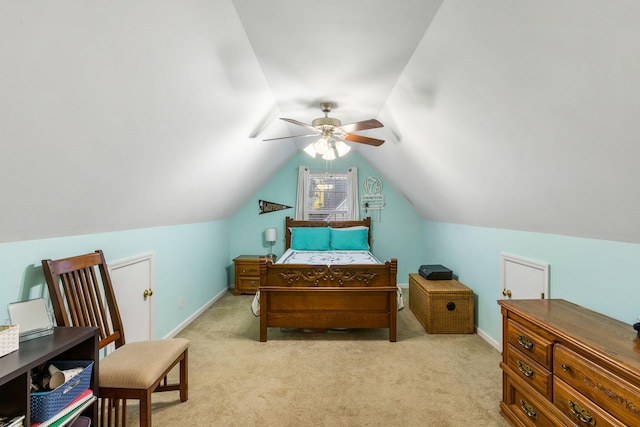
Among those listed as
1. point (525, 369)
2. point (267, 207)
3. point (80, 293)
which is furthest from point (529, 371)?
point (267, 207)

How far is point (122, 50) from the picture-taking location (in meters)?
1.33

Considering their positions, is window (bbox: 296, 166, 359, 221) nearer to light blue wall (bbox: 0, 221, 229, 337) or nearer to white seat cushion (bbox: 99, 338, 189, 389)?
light blue wall (bbox: 0, 221, 229, 337)

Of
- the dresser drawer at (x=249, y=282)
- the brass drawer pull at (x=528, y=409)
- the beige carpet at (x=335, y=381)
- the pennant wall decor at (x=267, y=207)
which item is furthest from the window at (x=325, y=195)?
the brass drawer pull at (x=528, y=409)

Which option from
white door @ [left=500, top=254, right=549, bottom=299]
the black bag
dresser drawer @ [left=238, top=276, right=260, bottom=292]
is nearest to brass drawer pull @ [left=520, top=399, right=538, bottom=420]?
white door @ [left=500, top=254, right=549, bottom=299]

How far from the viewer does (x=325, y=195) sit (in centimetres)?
529

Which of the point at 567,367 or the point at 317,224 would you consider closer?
the point at 567,367

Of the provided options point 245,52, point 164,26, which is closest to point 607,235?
point 245,52

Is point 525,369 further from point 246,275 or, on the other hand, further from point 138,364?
point 246,275

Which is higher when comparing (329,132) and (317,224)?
(329,132)

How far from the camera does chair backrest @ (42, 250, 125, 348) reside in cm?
167

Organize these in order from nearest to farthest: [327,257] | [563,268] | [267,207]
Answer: [563,268]
[327,257]
[267,207]

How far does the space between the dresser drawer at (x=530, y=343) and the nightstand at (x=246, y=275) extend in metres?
3.57

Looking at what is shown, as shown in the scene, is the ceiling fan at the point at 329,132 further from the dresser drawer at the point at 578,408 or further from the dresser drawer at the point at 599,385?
the dresser drawer at the point at 578,408

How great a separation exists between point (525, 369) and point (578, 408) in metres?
0.36
